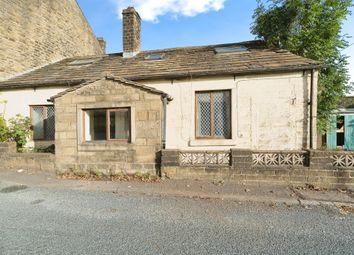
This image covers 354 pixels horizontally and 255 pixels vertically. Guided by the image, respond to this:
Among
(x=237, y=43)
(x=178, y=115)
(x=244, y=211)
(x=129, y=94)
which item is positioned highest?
(x=237, y=43)

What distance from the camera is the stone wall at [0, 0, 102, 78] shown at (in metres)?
11.1

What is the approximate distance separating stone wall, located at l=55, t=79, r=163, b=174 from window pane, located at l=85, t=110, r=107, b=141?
0.27 metres

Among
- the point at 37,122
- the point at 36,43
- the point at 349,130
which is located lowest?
the point at 349,130

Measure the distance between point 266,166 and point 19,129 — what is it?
9.97 metres

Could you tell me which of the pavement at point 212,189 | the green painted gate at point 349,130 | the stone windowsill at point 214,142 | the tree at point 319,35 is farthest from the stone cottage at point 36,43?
the green painted gate at point 349,130

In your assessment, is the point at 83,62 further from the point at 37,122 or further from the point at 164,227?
the point at 164,227

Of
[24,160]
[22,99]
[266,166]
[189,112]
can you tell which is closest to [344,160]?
[266,166]

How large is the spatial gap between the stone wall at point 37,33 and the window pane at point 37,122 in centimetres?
292

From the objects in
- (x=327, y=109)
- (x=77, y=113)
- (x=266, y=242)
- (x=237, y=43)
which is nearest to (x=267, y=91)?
(x=327, y=109)

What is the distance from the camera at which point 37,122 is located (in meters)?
10.0

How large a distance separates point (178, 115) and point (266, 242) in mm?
5844

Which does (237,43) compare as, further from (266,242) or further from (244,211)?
(266,242)

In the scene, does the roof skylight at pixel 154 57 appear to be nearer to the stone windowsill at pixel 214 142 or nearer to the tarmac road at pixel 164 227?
the stone windowsill at pixel 214 142

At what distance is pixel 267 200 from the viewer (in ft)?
16.3
